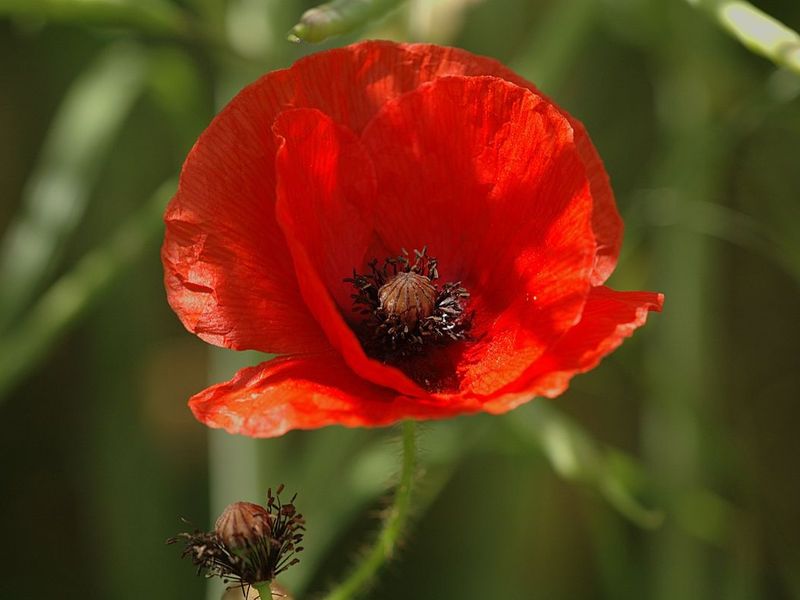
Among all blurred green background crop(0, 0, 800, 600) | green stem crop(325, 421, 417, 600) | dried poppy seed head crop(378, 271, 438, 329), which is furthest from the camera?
blurred green background crop(0, 0, 800, 600)

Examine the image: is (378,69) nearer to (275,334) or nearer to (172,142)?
(275,334)

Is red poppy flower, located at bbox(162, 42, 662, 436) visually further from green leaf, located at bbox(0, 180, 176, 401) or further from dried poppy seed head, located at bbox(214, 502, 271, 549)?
green leaf, located at bbox(0, 180, 176, 401)

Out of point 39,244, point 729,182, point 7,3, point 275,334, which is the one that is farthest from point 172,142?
point 275,334

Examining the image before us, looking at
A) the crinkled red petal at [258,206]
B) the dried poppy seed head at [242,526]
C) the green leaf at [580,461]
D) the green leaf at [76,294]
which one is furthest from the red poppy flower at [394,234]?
the green leaf at [76,294]

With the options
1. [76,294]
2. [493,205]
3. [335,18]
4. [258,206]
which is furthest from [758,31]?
[76,294]

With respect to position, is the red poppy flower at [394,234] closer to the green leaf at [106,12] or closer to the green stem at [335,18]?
the green stem at [335,18]

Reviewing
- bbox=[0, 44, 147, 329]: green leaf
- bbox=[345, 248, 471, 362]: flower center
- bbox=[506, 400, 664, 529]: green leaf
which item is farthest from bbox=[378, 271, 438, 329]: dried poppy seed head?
bbox=[0, 44, 147, 329]: green leaf
